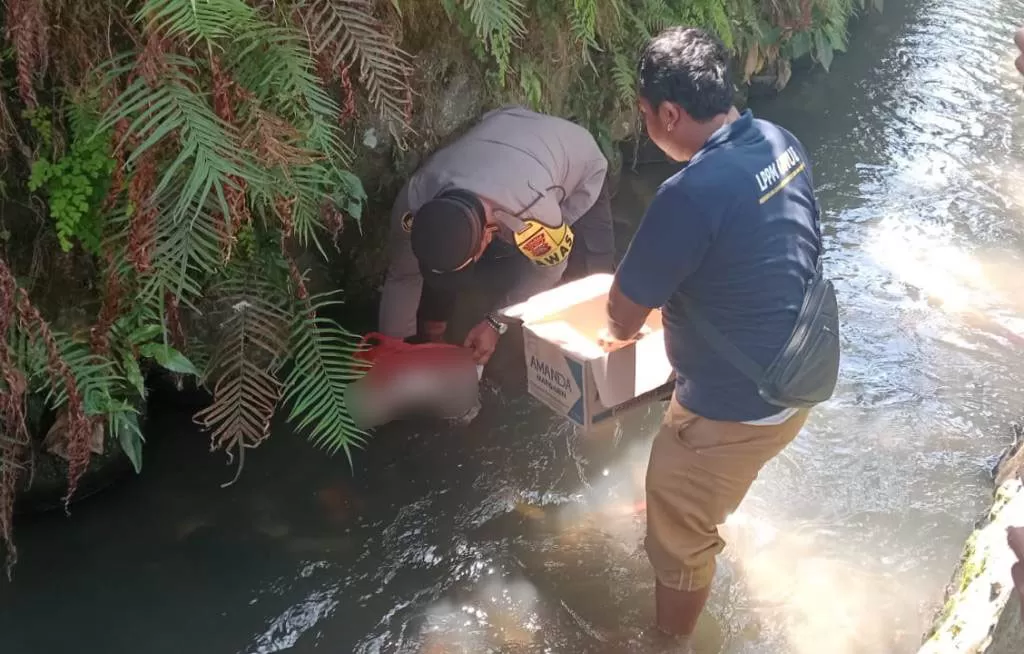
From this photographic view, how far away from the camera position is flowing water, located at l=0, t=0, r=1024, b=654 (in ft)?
9.05

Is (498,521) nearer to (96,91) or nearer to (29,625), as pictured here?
(29,625)

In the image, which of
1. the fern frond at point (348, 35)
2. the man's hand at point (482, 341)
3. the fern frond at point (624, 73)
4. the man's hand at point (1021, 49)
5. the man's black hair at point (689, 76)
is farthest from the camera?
the fern frond at point (624, 73)

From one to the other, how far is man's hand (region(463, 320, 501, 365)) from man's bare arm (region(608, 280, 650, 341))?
1.04 meters

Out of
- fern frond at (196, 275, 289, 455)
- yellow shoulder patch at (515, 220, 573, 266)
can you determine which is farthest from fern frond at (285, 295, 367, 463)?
yellow shoulder patch at (515, 220, 573, 266)

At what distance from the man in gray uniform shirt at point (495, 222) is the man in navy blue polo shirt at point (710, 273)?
851 mm

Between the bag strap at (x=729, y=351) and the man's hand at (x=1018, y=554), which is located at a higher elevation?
the man's hand at (x=1018, y=554)

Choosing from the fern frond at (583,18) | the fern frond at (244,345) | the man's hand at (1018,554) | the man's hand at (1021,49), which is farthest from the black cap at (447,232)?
the man's hand at (1018,554)

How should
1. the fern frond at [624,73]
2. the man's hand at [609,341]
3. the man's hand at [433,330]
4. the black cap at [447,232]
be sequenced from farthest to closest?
the fern frond at [624,73], the man's hand at [433,330], the black cap at [447,232], the man's hand at [609,341]

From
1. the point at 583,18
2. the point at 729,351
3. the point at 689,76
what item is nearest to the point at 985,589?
the point at 729,351

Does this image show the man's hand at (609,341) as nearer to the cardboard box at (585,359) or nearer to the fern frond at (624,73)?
the cardboard box at (585,359)

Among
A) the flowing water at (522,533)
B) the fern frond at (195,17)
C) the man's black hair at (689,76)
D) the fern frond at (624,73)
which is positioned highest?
the fern frond at (195,17)

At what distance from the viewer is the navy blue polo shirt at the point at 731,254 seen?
2.01m

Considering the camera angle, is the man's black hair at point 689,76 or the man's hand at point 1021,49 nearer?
the man's hand at point 1021,49

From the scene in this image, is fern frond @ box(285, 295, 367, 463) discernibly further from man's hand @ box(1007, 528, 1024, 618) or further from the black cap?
man's hand @ box(1007, 528, 1024, 618)
